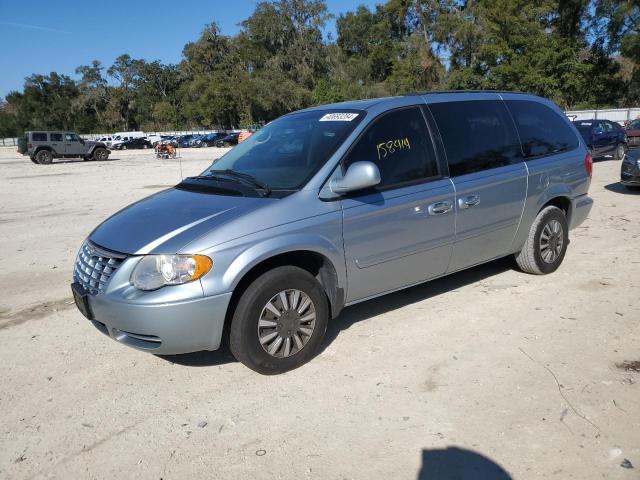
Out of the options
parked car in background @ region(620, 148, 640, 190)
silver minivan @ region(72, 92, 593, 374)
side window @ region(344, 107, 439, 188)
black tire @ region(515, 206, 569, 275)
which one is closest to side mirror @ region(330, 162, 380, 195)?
silver minivan @ region(72, 92, 593, 374)

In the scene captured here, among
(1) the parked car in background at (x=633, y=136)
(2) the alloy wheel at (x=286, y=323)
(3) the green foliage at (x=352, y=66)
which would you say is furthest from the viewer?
(3) the green foliage at (x=352, y=66)

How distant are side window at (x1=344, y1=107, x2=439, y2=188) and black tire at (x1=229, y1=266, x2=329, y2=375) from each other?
3.06ft

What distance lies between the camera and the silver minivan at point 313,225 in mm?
3322

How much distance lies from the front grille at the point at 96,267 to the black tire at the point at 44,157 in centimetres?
3066

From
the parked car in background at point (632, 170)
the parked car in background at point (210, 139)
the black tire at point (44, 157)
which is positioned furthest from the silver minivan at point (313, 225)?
the parked car in background at point (210, 139)

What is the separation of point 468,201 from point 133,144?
52.9 m

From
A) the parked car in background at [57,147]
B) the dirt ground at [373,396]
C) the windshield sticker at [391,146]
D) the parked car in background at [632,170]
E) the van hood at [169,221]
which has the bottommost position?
the dirt ground at [373,396]

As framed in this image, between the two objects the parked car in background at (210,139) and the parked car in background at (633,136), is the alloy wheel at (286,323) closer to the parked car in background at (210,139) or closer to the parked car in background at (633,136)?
the parked car in background at (633,136)

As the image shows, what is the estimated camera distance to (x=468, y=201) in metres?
4.50

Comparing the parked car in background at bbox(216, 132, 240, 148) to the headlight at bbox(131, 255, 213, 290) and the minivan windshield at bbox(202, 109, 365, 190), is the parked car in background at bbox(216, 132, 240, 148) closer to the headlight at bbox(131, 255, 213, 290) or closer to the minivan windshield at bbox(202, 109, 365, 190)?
the minivan windshield at bbox(202, 109, 365, 190)

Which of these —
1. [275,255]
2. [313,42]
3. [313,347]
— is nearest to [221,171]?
[275,255]

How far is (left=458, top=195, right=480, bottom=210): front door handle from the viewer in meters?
4.45

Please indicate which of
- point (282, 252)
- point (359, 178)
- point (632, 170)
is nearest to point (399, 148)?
point (359, 178)

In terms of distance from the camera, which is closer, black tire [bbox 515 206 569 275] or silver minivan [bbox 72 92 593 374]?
silver minivan [bbox 72 92 593 374]
